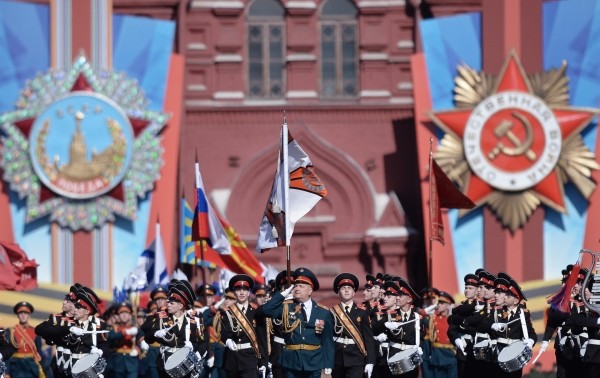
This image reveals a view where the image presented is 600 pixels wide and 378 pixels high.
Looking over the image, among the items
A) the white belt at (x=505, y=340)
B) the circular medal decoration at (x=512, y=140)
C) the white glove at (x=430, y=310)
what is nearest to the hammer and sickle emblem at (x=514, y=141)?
the circular medal decoration at (x=512, y=140)

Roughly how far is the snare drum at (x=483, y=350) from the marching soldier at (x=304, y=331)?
7.58ft

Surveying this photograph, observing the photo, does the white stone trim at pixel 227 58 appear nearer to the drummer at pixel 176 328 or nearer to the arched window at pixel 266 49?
the arched window at pixel 266 49

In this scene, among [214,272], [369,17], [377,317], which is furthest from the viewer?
[369,17]

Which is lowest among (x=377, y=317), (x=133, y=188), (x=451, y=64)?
(x=377, y=317)

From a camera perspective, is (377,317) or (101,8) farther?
(101,8)

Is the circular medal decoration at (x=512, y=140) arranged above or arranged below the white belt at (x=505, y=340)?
above

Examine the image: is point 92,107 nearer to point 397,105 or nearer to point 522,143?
point 397,105

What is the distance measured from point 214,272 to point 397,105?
492 cm

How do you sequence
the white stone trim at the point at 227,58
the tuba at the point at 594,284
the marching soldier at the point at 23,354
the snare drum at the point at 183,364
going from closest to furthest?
the tuba at the point at 594,284, the snare drum at the point at 183,364, the marching soldier at the point at 23,354, the white stone trim at the point at 227,58

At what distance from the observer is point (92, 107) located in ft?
102

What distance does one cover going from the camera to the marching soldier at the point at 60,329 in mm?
20391

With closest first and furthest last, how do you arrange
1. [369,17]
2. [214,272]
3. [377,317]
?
[377,317], [214,272], [369,17]

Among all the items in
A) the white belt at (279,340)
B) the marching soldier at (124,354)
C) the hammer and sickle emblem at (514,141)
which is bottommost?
the marching soldier at (124,354)

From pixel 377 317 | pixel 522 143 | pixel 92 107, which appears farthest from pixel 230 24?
pixel 377 317
